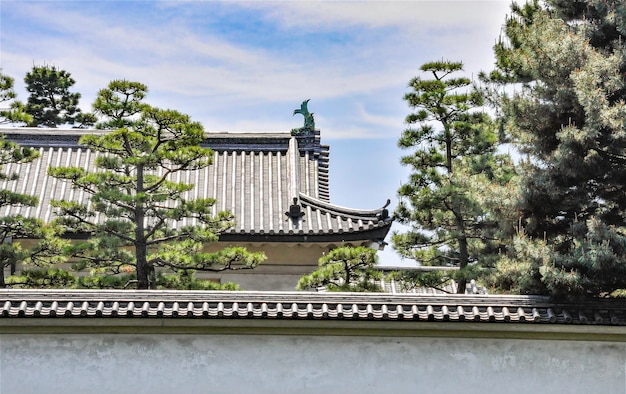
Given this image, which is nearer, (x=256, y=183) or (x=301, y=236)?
(x=301, y=236)

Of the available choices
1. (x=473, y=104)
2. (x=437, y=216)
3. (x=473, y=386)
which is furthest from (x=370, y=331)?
(x=473, y=104)

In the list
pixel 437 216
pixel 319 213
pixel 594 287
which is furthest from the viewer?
pixel 319 213

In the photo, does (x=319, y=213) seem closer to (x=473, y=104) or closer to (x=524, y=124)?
(x=473, y=104)

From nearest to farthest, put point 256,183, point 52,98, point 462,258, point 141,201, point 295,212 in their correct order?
point 141,201, point 462,258, point 295,212, point 256,183, point 52,98

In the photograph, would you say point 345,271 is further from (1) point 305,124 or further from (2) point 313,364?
(1) point 305,124

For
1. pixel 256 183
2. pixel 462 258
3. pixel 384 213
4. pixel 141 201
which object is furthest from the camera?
pixel 256 183

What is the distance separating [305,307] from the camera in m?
11.6

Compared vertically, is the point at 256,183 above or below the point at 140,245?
above

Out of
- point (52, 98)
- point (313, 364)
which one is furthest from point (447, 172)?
point (52, 98)

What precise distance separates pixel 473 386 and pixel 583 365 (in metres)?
1.41

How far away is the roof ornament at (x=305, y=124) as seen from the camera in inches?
885

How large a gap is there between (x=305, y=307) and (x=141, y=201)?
15.8 feet

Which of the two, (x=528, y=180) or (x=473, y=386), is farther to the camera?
(x=528, y=180)

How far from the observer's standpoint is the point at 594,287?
493 inches
